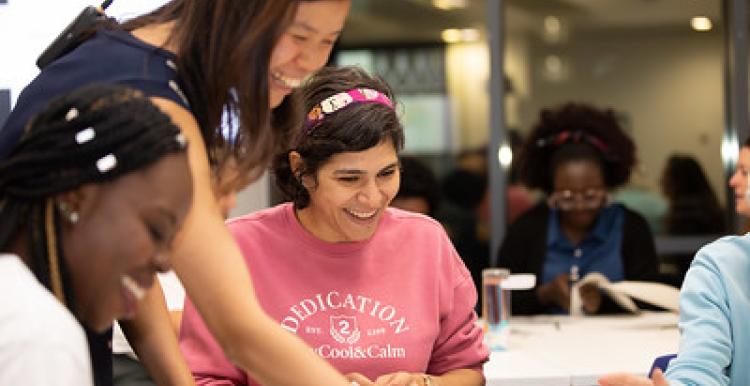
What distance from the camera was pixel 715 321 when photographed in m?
2.29

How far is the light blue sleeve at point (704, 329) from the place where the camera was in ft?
7.32

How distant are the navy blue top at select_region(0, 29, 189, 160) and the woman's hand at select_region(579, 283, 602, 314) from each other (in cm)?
285

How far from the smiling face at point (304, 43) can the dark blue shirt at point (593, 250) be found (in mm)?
2963

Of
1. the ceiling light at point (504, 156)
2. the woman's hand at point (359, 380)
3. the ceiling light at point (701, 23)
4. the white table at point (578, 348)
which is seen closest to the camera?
the woman's hand at point (359, 380)

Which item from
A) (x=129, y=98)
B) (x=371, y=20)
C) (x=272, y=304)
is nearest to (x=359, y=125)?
(x=272, y=304)

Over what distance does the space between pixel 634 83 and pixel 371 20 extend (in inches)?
79.6

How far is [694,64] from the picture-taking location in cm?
806

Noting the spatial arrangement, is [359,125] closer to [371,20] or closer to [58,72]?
[58,72]

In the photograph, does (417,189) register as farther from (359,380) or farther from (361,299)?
(359,380)

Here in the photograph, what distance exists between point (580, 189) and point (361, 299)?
2311 millimetres

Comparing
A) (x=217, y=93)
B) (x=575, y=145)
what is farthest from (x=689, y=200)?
(x=217, y=93)

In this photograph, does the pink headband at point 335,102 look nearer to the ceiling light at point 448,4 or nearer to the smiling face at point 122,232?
the smiling face at point 122,232

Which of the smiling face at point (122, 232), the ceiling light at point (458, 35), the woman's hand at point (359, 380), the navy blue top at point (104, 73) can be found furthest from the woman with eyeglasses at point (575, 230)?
the ceiling light at point (458, 35)

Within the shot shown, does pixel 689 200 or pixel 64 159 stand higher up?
pixel 64 159
